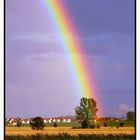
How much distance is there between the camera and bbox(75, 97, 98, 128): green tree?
10.3 ft

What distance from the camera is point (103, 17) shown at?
126 inches

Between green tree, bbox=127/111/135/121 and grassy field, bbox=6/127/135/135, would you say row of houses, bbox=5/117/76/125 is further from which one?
green tree, bbox=127/111/135/121

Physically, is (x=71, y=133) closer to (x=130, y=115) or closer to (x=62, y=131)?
(x=62, y=131)

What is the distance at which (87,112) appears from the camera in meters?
3.19

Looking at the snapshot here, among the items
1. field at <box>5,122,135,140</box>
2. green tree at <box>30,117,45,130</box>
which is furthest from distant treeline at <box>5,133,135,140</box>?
green tree at <box>30,117,45,130</box>

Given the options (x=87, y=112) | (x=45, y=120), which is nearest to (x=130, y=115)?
(x=87, y=112)

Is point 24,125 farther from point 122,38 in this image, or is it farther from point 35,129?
point 122,38

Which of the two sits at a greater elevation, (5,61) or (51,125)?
(5,61)

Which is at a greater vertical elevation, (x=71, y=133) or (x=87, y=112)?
(x=87, y=112)

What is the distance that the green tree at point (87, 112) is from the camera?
3145mm

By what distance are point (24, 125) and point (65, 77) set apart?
51 centimetres

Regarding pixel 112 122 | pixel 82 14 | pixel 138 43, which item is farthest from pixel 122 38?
pixel 112 122

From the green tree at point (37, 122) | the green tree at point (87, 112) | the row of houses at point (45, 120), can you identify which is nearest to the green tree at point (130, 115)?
the green tree at point (87, 112)

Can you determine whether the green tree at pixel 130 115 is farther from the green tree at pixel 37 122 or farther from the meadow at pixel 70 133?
the green tree at pixel 37 122
